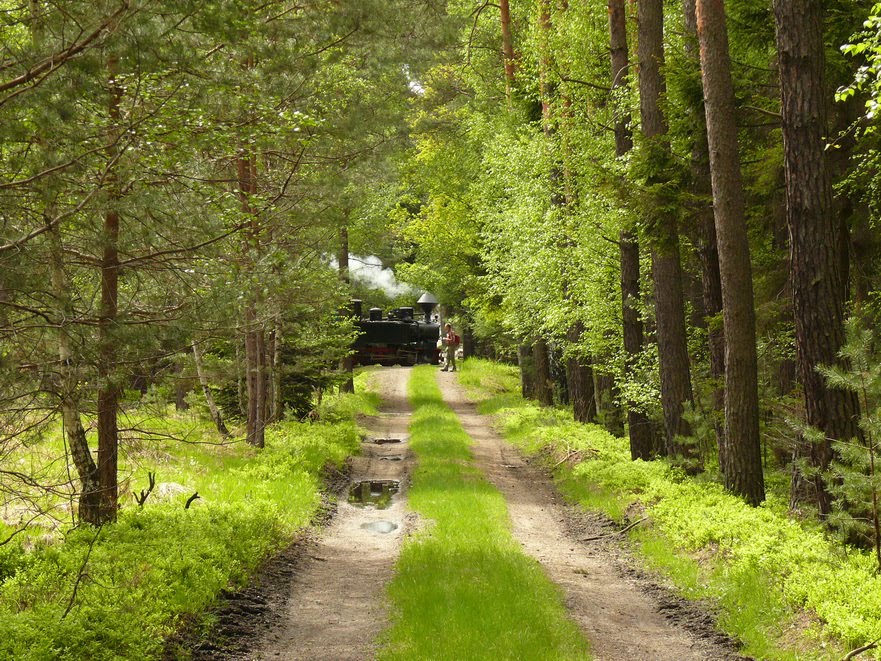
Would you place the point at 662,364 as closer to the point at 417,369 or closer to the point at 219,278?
the point at 219,278

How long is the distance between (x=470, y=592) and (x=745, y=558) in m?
2.86

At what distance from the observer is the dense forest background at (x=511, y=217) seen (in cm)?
671

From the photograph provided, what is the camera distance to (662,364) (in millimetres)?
13602

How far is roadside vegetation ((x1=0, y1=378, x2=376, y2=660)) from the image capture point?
6.43 m

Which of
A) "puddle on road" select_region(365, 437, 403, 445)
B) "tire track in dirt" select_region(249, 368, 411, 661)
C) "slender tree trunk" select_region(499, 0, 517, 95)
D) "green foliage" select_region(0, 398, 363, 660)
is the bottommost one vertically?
"tire track in dirt" select_region(249, 368, 411, 661)

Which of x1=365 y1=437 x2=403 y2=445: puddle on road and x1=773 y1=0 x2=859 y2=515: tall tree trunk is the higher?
x1=773 y1=0 x2=859 y2=515: tall tree trunk

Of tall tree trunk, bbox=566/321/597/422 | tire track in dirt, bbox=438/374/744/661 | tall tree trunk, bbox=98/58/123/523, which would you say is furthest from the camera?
tall tree trunk, bbox=566/321/597/422

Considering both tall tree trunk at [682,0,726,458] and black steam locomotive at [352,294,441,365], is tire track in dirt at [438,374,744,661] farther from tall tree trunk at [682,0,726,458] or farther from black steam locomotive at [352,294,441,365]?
black steam locomotive at [352,294,441,365]

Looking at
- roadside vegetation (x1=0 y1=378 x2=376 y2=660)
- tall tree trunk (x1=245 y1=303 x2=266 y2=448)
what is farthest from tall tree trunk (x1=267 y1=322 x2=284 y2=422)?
roadside vegetation (x1=0 y1=378 x2=376 y2=660)

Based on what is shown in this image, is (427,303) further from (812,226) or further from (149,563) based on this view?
(149,563)

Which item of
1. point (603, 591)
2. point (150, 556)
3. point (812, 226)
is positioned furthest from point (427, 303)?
point (150, 556)

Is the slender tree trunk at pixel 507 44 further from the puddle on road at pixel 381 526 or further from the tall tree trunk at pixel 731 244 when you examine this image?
the puddle on road at pixel 381 526

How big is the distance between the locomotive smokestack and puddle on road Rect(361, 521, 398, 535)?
30.2m

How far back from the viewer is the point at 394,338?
3994cm
